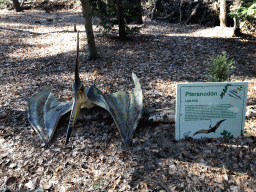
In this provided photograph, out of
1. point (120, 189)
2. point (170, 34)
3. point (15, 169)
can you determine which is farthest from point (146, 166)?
point (170, 34)

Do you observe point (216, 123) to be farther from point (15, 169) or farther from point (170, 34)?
point (170, 34)

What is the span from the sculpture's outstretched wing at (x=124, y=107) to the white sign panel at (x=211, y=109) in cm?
73

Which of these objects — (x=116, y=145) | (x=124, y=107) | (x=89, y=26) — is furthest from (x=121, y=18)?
(x=116, y=145)

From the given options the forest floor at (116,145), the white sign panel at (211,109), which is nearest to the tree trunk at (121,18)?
the forest floor at (116,145)

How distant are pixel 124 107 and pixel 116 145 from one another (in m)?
0.66

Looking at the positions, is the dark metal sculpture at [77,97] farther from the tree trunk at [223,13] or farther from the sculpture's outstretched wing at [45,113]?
the tree trunk at [223,13]

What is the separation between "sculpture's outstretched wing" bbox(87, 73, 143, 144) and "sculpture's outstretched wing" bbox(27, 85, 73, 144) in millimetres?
511

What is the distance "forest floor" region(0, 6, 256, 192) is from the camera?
258cm

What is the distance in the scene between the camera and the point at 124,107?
3490 millimetres

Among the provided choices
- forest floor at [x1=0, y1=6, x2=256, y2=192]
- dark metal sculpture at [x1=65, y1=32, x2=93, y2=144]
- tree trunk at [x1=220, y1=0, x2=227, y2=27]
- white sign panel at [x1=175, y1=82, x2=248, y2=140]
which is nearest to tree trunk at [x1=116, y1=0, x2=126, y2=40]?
forest floor at [x1=0, y1=6, x2=256, y2=192]

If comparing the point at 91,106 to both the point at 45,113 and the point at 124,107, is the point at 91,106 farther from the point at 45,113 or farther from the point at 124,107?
the point at 45,113

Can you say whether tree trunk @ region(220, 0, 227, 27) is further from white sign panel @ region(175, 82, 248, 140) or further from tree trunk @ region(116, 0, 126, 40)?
white sign panel @ region(175, 82, 248, 140)

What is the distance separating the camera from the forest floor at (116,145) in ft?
8.47

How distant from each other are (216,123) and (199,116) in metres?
0.28
